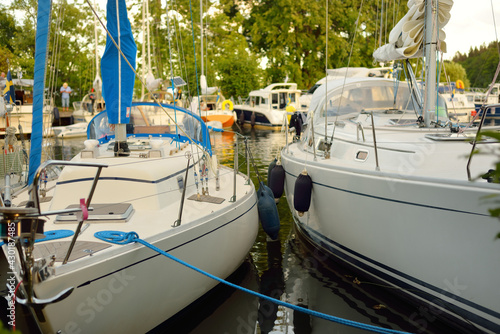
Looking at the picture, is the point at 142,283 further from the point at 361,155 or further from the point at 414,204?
the point at 361,155

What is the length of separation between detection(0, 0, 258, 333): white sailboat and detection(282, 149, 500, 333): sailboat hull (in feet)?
3.99

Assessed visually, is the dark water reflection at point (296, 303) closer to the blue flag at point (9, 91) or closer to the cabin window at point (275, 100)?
the blue flag at point (9, 91)

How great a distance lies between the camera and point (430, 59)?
6031 mm

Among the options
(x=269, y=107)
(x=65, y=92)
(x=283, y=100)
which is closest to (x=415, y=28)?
(x=269, y=107)

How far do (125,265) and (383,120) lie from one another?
4.41 meters

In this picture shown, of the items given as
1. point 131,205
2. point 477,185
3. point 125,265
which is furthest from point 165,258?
point 477,185

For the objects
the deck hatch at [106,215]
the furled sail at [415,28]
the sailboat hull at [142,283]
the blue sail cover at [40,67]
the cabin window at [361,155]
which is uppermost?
the furled sail at [415,28]

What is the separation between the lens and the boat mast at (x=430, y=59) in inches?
232

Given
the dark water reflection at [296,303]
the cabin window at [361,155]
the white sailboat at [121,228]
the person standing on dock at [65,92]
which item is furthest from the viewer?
the person standing on dock at [65,92]

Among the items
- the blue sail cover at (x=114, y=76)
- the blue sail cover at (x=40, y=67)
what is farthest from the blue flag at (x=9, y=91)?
the blue sail cover at (x=40, y=67)

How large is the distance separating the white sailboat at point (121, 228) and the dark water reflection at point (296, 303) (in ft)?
0.93

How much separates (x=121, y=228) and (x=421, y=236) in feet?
9.32

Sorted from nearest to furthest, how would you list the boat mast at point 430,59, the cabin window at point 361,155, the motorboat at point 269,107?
the cabin window at point 361,155
the boat mast at point 430,59
the motorboat at point 269,107

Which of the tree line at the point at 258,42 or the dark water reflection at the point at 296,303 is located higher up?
the tree line at the point at 258,42
